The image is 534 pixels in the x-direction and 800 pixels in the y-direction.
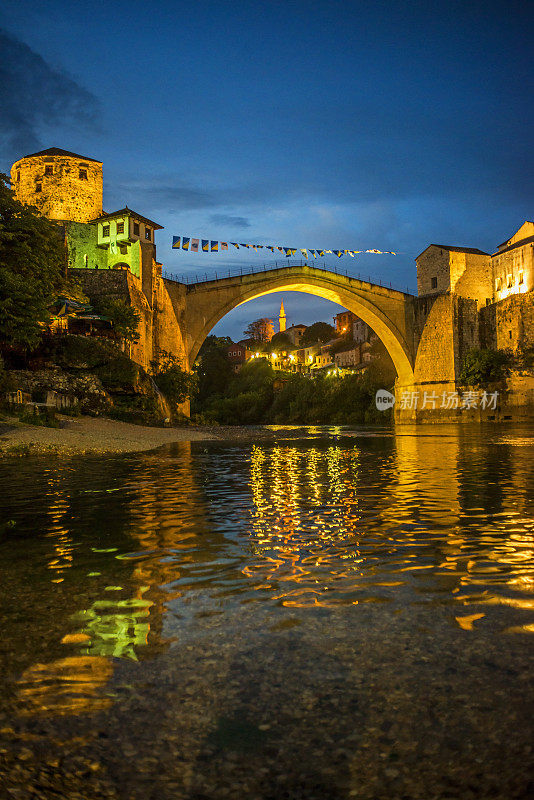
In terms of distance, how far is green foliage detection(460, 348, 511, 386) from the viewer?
155ft

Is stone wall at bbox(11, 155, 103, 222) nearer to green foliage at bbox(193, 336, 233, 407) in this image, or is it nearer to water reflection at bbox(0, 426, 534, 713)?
water reflection at bbox(0, 426, 534, 713)

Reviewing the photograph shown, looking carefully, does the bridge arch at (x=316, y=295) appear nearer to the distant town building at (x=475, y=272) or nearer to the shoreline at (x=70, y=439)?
the distant town building at (x=475, y=272)

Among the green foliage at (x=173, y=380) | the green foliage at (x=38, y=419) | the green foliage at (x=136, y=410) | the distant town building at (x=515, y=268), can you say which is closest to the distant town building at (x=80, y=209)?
the green foliage at (x=173, y=380)

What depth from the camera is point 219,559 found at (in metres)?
4.25

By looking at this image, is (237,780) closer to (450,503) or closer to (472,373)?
(450,503)

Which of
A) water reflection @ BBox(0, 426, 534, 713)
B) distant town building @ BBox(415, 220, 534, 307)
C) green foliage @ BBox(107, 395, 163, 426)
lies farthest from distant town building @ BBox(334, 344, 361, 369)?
water reflection @ BBox(0, 426, 534, 713)

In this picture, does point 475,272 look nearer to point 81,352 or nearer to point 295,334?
point 81,352

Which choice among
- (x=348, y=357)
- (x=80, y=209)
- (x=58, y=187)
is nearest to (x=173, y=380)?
(x=80, y=209)

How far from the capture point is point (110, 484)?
28.9ft

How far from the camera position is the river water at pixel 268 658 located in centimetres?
166

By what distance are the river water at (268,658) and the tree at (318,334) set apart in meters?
112

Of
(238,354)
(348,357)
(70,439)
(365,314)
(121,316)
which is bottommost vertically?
(70,439)

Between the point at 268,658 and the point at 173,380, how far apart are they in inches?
1379

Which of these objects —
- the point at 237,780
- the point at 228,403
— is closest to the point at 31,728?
the point at 237,780
